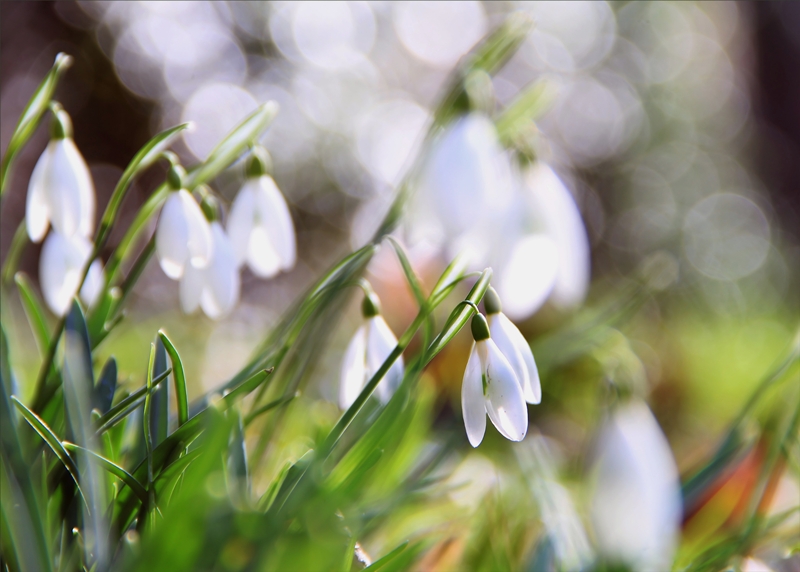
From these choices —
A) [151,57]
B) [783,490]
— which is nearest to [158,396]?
[783,490]

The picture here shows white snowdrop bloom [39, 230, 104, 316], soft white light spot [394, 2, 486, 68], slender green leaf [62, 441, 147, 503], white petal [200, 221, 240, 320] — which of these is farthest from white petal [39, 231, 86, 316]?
soft white light spot [394, 2, 486, 68]

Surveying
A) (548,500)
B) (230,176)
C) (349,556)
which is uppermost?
(349,556)

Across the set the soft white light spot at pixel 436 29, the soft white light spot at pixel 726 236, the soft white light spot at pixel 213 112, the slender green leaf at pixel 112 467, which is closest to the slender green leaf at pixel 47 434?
the slender green leaf at pixel 112 467

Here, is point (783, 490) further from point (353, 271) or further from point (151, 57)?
point (151, 57)

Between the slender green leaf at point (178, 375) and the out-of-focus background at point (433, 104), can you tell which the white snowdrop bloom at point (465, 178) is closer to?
the slender green leaf at point (178, 375)

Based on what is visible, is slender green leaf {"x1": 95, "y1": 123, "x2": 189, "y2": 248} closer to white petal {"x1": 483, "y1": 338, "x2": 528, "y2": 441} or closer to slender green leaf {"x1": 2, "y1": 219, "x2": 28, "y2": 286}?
slender green leaf {"x1": 2, "y1": 219, "x2": 28, "y2": 286}
